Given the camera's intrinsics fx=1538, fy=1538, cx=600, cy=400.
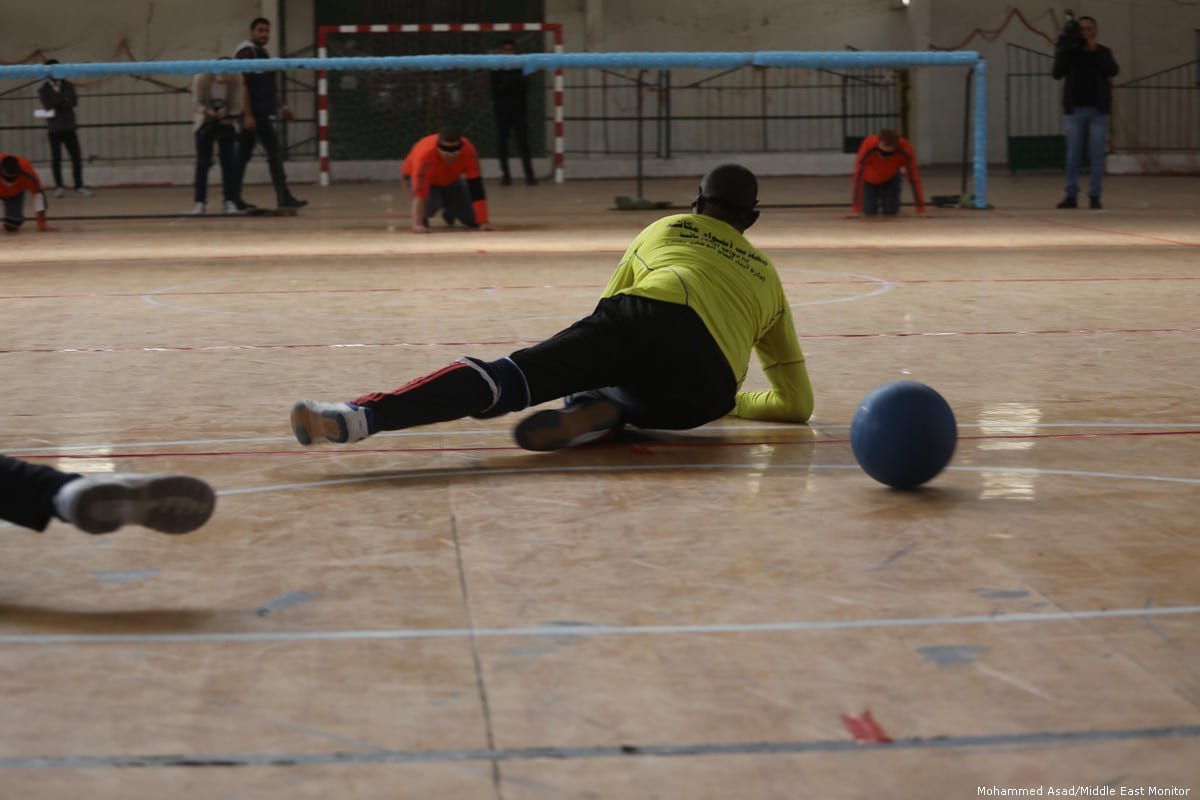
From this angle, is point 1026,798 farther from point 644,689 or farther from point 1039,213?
point 1039,213

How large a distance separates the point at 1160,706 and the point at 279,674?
5.25 ft

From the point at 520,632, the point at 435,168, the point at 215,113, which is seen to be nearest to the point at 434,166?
the point at 435,168

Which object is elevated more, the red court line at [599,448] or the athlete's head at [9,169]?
the athlete's head at [9,169]

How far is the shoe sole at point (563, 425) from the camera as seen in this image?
481 centimetres

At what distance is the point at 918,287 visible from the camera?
966 centimetres

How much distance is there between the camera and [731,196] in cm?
530

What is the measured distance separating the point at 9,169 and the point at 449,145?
4.13m

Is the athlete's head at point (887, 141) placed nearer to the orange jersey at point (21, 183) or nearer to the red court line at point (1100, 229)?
the red court line at point (1100, 229)

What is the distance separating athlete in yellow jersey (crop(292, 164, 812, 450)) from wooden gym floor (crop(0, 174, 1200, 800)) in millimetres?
142

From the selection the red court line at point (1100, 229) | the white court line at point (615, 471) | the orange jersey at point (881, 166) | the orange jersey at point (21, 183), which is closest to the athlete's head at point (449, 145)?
the orange jersey at point (21, 183)

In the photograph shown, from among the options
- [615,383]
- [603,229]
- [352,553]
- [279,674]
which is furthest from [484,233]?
[279,674]

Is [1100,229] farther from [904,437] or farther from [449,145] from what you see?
[904,437]

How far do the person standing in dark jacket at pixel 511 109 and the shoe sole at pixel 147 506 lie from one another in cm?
1792

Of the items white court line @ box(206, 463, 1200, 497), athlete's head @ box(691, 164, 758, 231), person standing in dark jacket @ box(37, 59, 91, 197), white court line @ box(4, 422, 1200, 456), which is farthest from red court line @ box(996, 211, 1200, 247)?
person standing in dark jacket @ box(37, 59, 91, 197)
